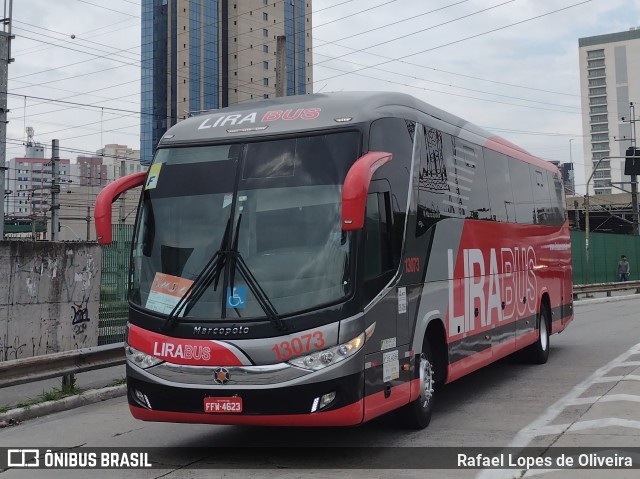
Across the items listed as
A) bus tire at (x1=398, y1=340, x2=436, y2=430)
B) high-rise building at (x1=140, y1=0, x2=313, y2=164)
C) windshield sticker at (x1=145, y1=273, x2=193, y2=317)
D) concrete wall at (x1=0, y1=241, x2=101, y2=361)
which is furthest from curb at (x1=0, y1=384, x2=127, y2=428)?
high-rise building at (x1=140, y1=0, x2=313, y2=164)

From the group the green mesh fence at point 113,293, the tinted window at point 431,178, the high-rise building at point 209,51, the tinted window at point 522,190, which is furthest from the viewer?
the high-rise building at point 209,51

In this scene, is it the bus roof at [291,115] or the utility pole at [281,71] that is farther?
the utility pole at [281,71]

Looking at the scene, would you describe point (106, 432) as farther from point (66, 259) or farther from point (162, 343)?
point (66, 259)

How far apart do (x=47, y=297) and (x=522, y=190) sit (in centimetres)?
866

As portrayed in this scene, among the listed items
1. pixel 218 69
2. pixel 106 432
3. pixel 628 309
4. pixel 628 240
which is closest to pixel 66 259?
pixel 106 432

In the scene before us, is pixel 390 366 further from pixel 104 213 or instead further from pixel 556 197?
pixel 556 197

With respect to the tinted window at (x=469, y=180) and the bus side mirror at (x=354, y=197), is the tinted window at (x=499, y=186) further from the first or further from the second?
the bus side mirror at (x=354, y=197)

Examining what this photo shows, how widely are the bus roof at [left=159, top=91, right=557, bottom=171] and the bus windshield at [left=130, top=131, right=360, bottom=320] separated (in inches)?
6.0

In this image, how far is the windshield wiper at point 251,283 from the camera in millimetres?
6891

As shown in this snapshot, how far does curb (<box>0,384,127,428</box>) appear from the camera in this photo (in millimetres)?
9750

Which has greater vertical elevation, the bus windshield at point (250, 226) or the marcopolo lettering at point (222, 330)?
the bus windshield at point (250, 226)

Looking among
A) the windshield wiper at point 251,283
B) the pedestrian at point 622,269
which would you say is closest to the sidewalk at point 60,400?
the windshield wiper at point 251,283

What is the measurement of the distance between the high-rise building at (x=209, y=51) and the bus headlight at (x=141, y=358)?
105 metres

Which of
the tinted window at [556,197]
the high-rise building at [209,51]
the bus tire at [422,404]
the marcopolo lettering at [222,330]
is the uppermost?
the high-rise building at [209,51]
